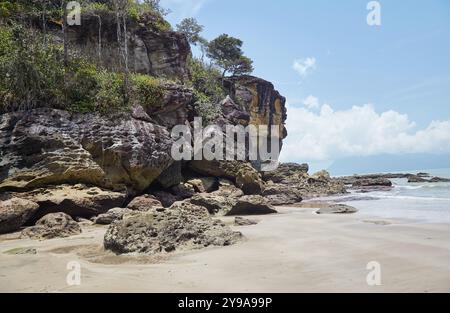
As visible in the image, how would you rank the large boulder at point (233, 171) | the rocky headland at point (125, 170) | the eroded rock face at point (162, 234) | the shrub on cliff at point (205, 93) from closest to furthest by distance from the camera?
the eroded rock face at point (162, 234) < the rocky headland at point (125, 170) < the large boulder at point (233, 171) < the shrub on cliff at point (205, 93)

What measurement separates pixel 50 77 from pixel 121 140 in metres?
4.55

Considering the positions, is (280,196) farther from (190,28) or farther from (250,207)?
(190,28)

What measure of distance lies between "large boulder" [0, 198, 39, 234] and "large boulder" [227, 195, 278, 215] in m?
8.20

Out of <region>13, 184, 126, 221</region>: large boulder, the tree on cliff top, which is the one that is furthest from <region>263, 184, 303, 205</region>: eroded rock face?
the tree on cliff top

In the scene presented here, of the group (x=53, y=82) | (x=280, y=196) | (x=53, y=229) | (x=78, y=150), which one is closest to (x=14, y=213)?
(x=53, y=229)

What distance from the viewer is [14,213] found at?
11648 millimetres

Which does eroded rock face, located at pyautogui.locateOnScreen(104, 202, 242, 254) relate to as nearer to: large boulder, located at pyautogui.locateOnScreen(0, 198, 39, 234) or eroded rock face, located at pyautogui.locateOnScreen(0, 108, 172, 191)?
large boulder, located at pyautogui.locateOnScreen(0, 198, 39, 234)

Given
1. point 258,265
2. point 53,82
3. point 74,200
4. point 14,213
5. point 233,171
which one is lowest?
point 258,265

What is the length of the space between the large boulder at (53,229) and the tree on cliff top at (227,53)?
3754cm

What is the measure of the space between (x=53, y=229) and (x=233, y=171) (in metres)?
13.6

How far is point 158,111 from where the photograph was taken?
21.8 metres

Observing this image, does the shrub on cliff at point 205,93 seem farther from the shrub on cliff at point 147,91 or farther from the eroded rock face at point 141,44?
the shrub on cliff at point 147,91

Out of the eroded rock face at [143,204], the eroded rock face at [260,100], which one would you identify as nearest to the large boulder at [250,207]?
the eroded rock face at [143,204]

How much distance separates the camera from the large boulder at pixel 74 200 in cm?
1341
